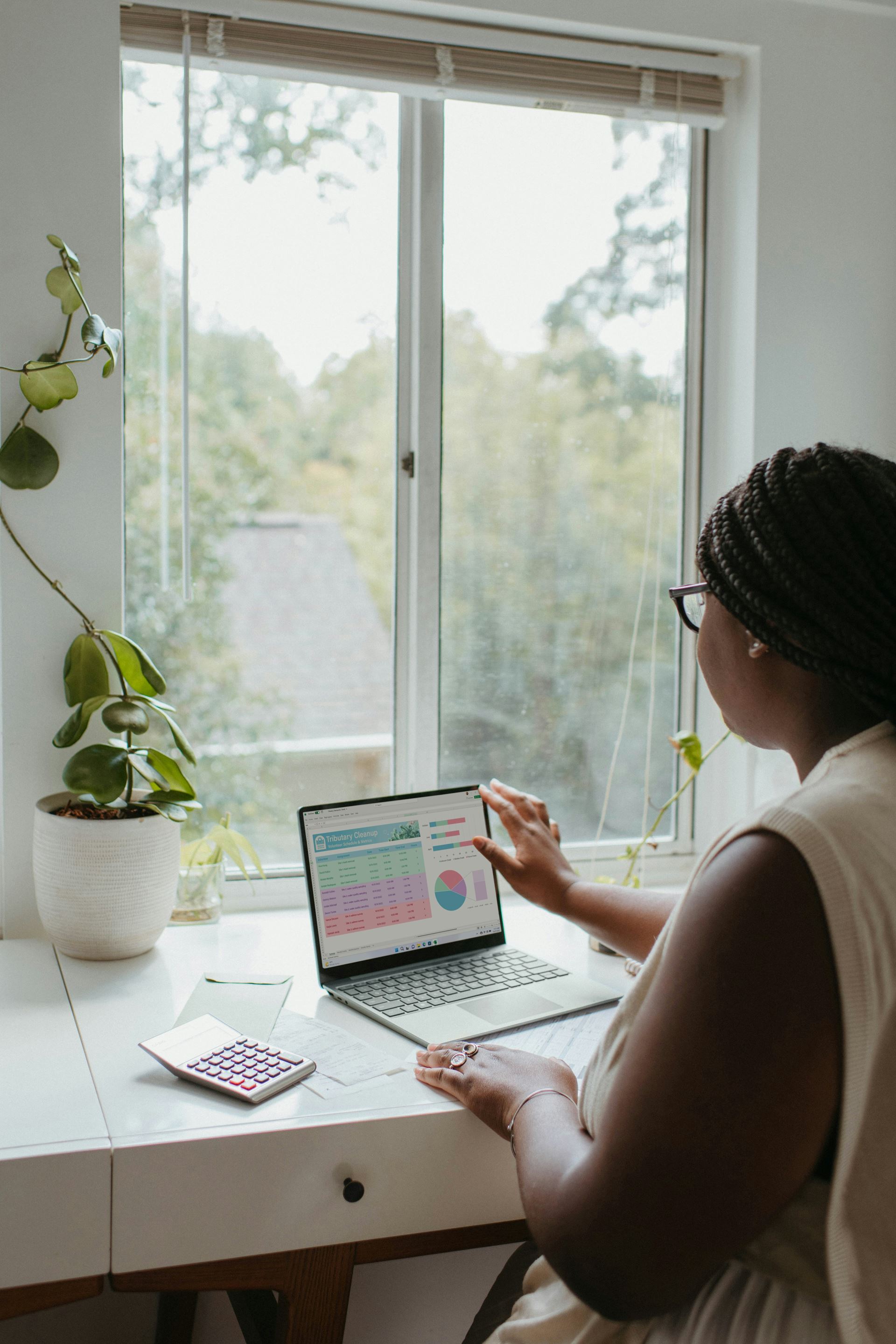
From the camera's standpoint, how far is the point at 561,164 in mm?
1953

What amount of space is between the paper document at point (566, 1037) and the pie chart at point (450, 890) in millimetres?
252

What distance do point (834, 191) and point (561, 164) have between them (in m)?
0.49

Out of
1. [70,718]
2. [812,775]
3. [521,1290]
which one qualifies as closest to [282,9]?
[70,718]

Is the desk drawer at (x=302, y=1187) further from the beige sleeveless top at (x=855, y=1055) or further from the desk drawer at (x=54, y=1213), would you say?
the beige sleeveless top at (x=855, y=1055)

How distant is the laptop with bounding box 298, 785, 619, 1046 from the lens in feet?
4.54

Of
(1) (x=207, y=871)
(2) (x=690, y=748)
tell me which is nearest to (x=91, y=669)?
(1) (x=207, y=871)

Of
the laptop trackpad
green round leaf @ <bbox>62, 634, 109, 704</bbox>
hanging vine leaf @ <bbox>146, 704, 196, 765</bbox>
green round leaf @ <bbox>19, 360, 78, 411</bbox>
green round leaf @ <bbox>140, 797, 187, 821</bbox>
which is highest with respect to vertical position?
green round leaf @ <bbox>19, 360, 78, 411</bbox>

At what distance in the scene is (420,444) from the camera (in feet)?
6.26

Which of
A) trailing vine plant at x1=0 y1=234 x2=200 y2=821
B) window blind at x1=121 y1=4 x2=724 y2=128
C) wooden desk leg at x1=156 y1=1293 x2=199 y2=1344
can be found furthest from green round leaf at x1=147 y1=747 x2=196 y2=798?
window blind at x1=121 y1=4 x2=724 y2=128

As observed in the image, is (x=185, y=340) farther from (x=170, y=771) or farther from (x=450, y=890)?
(x=450, y=890)

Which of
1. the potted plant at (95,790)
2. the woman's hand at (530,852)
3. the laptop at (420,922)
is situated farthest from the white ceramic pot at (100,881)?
the woman's hand at (530,852)

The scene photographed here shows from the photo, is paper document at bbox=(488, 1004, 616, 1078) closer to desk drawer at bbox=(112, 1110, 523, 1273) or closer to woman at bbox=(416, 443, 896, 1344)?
desk drawer at bbox=(112, 1110, 523, 1273)

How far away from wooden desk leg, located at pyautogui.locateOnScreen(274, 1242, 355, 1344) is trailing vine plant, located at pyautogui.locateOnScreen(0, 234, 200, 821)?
25.1 inches

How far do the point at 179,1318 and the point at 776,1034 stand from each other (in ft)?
4.24
